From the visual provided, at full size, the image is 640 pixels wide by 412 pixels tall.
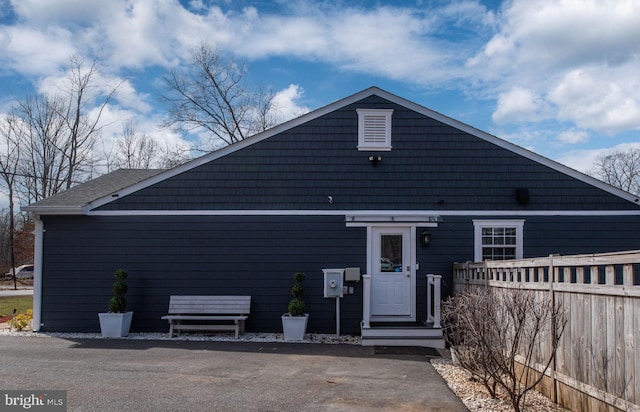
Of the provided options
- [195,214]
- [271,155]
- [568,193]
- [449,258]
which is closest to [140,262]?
[195,214]

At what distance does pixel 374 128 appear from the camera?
37.0 feet

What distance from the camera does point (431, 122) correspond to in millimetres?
11312

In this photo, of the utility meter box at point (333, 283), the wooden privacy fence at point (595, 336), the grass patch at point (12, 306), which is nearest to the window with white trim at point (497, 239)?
the utility meter box at point (333, 283)

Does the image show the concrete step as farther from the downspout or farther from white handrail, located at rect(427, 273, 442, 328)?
the downspout

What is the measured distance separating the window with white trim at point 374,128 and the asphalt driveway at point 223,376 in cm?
424

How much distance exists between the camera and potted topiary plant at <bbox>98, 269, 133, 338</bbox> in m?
10.5

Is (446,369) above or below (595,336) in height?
below

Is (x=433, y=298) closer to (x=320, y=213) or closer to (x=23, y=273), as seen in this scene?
(x=320, y=213)

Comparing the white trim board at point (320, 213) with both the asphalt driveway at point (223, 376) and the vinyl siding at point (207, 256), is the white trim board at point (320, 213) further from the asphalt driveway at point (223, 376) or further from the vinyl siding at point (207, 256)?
the asphalt driveway at point (223, 376)

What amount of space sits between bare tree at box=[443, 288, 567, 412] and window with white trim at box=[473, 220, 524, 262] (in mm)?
4613

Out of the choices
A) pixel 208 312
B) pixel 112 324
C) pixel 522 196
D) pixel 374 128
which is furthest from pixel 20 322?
pixel 522 196

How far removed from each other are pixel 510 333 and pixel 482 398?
89 cm

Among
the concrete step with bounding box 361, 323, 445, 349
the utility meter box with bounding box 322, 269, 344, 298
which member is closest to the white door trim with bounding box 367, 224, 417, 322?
the utility meter box with bounding box 322, 269, 344, 298

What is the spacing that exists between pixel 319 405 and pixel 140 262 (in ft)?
21.6
